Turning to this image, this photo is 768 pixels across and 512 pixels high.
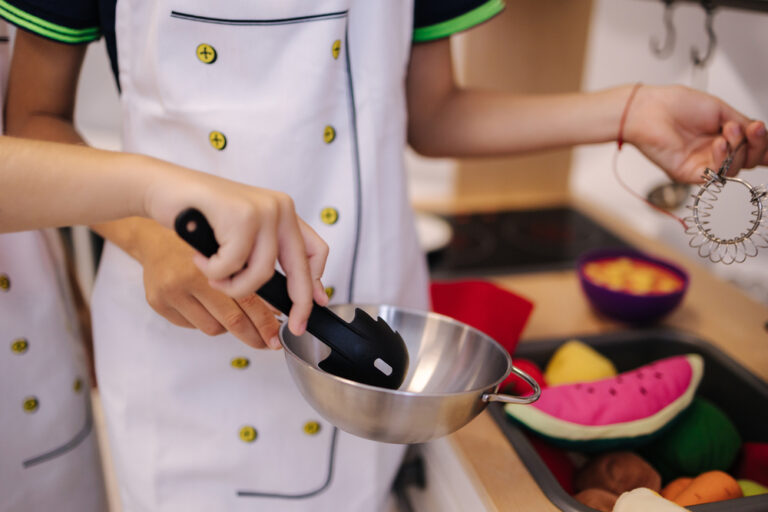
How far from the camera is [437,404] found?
46cm

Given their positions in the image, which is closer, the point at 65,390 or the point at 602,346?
the point at 65,390

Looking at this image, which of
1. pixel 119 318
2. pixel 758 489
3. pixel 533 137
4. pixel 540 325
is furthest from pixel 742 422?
pixel 119 318

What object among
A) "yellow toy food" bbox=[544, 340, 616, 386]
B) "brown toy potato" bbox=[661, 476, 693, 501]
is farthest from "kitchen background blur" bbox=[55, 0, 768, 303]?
"brown toy potato" bbox=[661, 476, 693, 501]

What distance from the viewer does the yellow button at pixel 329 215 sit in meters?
0.62

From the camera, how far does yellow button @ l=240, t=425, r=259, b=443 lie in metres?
0.67

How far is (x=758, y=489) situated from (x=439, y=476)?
12.5 inches

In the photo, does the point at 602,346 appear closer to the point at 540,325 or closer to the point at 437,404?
the point at 540,325

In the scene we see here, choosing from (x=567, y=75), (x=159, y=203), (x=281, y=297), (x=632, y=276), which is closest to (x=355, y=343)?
(x=281, y=297)

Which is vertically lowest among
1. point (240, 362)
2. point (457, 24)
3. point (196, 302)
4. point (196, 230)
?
point (240, 362)

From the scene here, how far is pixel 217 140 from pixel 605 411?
18.3 inches

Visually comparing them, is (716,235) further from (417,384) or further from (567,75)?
(567,75)

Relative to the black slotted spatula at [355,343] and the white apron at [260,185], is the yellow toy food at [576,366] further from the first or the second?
the black slotted spatula at [355,343]

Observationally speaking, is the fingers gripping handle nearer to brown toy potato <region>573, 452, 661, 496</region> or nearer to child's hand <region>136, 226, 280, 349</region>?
child's hand <region>136, 226, 280, 349</region>

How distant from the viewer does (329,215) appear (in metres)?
0.62
